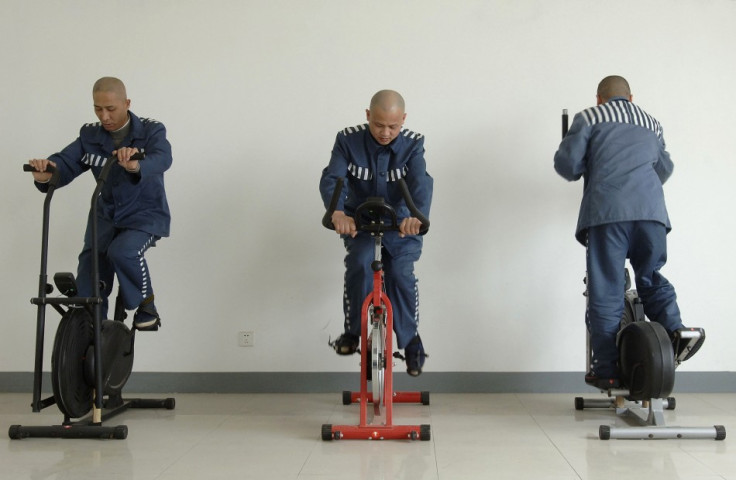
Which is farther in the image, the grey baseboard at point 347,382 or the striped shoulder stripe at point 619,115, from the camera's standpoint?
the grey baseboard at point 347,382

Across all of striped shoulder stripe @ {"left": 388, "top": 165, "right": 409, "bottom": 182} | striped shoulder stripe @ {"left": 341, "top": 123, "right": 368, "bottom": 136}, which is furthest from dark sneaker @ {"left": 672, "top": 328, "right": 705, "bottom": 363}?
striped shoulder stripe @ {"left": 341, "top": 123, "right": 368, "bottom": 136}

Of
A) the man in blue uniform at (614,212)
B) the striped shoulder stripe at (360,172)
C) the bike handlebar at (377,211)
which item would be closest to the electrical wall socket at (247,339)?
the striped shoulder stripe at (360,172)

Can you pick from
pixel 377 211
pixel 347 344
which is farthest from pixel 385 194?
pixel 347 344

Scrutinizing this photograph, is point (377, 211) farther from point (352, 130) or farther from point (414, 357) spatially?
point (414, 357)

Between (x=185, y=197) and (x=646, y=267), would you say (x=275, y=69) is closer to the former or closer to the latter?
(x=185, y=197)

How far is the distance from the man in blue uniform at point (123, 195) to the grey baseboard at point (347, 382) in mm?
780

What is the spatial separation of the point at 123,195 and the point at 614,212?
2.22 m

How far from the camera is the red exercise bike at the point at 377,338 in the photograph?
124 inches

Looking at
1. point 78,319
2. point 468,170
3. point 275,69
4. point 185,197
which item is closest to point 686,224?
point 468,170

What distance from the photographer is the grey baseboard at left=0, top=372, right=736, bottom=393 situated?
4.33 meters

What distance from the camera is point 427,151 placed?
14.4 ft

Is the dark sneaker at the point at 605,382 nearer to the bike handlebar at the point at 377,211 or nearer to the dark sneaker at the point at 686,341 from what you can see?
the dark sneaker at the point at 686,341

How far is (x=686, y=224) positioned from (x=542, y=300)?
89 centimetres

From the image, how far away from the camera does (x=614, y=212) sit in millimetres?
3387
